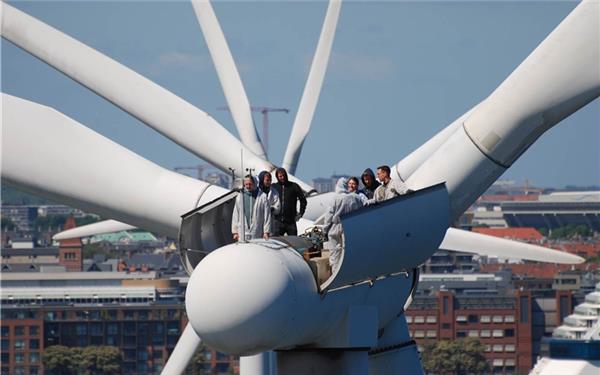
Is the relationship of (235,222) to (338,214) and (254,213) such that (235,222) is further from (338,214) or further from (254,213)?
(338,214)

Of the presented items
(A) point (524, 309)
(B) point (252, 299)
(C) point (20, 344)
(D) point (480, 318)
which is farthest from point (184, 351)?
(A) point (524, 309)

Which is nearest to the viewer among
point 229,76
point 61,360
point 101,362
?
point 229,76

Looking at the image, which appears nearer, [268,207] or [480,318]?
[268,207]

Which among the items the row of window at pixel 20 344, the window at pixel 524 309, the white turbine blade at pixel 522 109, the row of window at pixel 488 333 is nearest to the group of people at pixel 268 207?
the white turbine blade at pixel 522 109

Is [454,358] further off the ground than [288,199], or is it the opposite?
[454,358]

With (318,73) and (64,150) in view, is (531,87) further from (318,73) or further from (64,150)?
(318,73)

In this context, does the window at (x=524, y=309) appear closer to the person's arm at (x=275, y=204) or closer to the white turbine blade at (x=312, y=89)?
the white turbine blade at (x=312, y=89)

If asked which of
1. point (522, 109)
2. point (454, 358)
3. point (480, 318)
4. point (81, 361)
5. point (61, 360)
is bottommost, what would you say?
point (522, 109)
